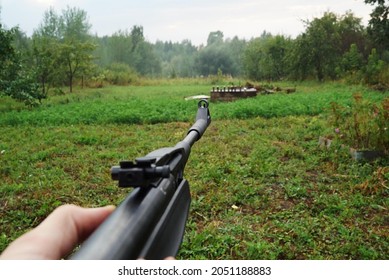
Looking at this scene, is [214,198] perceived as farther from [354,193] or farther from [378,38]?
[378,38]

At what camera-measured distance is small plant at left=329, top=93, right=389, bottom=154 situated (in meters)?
4.68

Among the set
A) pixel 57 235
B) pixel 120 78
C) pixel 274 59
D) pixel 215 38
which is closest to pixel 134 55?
pixel 120 78

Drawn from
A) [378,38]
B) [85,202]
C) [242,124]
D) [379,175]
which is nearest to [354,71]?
[378,38]

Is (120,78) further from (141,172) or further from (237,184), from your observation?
(141,172)

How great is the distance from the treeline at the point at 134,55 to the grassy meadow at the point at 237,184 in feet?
9.95

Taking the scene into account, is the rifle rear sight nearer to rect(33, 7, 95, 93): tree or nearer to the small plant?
the small plant

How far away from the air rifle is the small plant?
177 inches

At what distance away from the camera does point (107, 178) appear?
435 centimetres

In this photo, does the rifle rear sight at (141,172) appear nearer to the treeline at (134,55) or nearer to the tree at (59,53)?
the treeline at (134,55)

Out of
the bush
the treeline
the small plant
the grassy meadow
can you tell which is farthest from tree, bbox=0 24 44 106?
the bush

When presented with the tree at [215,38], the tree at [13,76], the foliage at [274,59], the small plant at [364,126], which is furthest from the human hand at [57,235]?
the tree at [215,38]

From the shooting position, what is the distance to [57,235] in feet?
2.14

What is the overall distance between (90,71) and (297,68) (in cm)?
1030

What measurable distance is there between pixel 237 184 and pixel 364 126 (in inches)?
80.2
